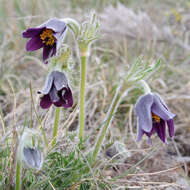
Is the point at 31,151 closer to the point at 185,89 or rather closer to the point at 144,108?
the point at 144,108

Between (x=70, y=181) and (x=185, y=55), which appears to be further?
(x=185, y=55)

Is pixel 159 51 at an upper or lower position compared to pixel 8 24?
lower

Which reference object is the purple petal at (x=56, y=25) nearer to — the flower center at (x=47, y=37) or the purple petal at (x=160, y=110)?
the flower center at (x=47, y=37)

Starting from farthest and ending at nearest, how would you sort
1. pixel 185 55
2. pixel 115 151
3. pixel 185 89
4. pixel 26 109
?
pixel 185 55 < pixel 185 89 < pixel 26 109 < pixel 115 151

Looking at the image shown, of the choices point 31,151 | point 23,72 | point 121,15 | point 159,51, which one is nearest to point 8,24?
Result: point 23,72

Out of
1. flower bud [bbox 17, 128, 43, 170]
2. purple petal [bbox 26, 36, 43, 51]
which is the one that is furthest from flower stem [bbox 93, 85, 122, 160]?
purple petal [bbox 26, 36, 43, 51]
